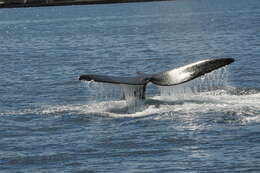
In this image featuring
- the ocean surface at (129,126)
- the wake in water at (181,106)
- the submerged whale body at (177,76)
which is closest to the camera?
the ocean surface at (129,126)

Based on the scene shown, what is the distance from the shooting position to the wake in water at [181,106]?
27562mm

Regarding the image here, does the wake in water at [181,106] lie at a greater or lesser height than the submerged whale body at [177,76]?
lesser

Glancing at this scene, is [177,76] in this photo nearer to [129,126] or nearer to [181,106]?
[181,106]

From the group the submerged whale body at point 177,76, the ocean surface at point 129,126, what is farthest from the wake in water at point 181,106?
the submerged whale body at point 177,76

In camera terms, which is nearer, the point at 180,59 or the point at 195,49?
the point at 180,59

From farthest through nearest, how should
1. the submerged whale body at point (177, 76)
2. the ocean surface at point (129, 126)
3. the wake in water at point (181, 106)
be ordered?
the wake in water at point (181, 106) < the submerged whale body at point (177, 76) < the ocean surface at point (129, 126)

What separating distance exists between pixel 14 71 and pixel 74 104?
15.7m

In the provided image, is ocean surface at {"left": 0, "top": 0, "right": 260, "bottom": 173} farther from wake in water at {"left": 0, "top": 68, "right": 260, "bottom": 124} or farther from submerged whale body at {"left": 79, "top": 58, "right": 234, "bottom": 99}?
submerged whale body at {"left": 79, "top": 58, "right": 234, "bottom": 99}

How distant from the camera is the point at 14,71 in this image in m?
47.9

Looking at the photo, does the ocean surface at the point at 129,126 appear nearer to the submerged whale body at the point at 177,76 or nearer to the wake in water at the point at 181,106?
the wake in water at the point at 181,106

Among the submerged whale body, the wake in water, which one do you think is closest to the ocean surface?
the wake in water

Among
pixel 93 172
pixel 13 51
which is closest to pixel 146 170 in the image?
pixel 93 172

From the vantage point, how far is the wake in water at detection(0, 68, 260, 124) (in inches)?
1085

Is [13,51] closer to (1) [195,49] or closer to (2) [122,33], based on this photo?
(1) [195,49]
